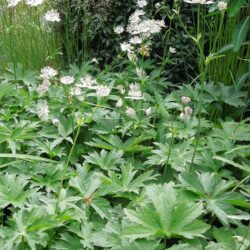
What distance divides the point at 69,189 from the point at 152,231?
1.65ft

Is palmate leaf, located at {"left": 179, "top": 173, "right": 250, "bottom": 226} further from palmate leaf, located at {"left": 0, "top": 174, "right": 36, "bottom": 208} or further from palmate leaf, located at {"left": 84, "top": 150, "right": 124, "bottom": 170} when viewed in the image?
palmate leaf, located at {"left": 0, "top": 174, "right": 36, "bottom": 208}

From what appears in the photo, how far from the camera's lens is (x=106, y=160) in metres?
1.85

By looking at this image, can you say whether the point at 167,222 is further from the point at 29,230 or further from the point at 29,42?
the point at 29,42

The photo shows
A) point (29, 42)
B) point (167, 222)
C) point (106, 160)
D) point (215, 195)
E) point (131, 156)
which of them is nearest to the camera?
point (167, 222)

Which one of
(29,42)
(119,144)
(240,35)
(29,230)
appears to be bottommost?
(29,42)

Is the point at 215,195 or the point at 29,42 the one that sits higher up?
the point at 215,195

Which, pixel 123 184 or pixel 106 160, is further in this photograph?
pixel 106 160

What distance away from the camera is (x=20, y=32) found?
3766 millimetres

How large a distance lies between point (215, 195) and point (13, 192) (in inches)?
26.7

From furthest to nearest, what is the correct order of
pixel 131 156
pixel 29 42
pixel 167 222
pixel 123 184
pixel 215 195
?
1. pixel 29 42
2. pixel 131 156
3. pixel 123 184
4. pixel 215 195
5. pixel 167 222

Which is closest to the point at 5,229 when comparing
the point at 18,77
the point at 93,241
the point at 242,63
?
the point at 93,241

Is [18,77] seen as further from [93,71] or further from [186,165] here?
[186,165]

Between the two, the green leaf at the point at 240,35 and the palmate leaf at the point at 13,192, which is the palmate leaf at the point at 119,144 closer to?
the palmate leaf at the point at 13,192

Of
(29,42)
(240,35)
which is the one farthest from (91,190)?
(29,42)
